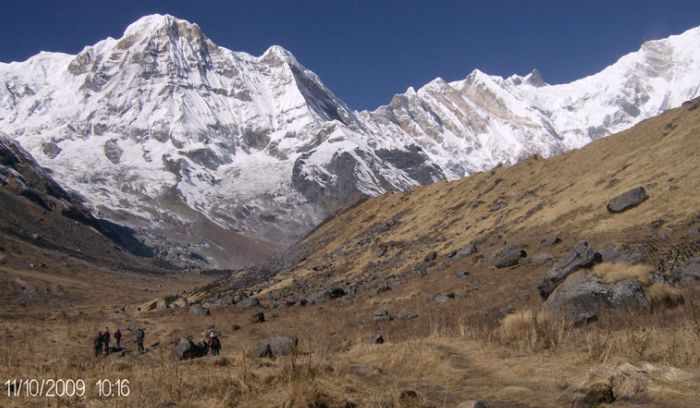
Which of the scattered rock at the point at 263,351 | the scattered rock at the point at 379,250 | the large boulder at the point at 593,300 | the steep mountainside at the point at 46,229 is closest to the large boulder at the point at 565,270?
the large boulder at the point at 593,300

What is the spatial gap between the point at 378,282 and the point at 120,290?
227 feet

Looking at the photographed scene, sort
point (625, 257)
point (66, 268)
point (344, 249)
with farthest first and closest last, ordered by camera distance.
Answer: point (66, 268) < point (344, 249) < point (625, 257)

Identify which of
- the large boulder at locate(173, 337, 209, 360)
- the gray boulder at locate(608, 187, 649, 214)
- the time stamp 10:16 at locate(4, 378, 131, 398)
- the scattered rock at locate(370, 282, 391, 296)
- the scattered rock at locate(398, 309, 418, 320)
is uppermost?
the gray boulder at locate(608, 187, 649, 214)

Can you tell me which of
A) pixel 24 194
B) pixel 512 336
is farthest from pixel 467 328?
pixel 24 194

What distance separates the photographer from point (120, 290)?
96.0 meters

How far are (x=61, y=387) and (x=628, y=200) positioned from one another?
26.8 m

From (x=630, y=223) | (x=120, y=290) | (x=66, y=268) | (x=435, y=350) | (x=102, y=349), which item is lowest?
(x=435, y=350)

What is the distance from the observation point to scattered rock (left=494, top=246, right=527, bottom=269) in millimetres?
28547

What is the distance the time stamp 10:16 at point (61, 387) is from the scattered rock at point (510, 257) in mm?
21901

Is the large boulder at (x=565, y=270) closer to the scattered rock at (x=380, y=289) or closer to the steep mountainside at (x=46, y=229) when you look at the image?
the scattered rock at (x=380, y=289)

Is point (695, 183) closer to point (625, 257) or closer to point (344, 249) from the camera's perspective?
point (625, 257)

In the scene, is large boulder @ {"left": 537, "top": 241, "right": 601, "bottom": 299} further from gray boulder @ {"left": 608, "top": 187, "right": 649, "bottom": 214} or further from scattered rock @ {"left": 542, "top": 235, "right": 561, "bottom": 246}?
gray boulder @ {"left": 608, "top": 187, "right": 649, "bottom": 214}

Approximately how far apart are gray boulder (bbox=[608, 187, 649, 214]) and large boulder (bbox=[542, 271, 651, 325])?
15.7m

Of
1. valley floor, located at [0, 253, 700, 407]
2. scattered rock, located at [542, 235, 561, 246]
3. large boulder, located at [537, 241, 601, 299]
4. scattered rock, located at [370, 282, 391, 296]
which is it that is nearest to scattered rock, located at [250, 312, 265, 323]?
scattered rock, located at [370, 282, 391, 296]
